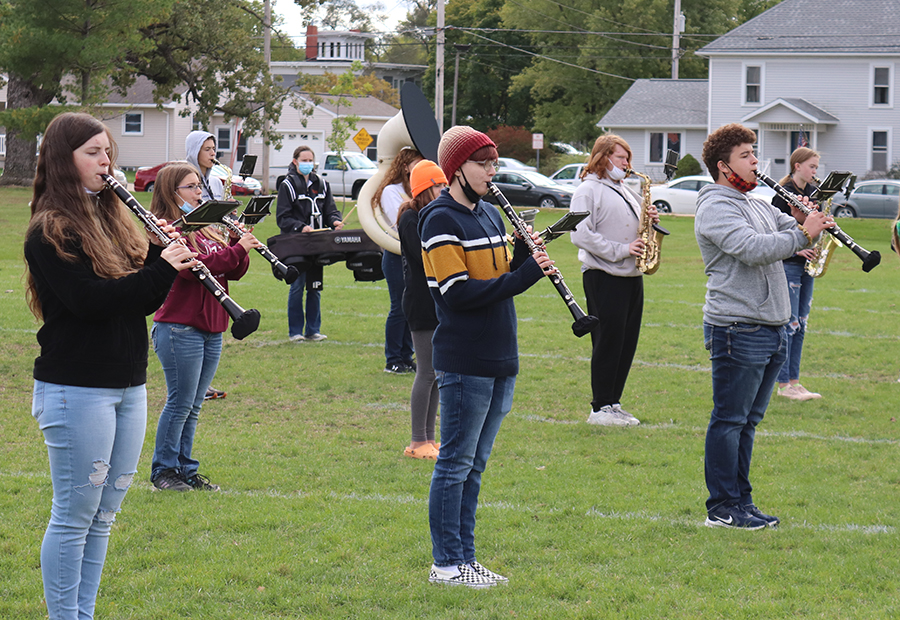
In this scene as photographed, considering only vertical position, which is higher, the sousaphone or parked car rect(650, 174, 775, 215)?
parked car rect(650, 174, 775, 215)

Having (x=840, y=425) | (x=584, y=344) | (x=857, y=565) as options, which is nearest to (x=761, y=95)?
(x=584, y=344)

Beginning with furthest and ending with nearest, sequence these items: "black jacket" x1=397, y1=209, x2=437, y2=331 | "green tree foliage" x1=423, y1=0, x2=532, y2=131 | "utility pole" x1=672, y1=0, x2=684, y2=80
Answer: "green tree foliage" x1=423, y1=0, x2=532, y2=131 → "utility pole" x1=672, y1=0, x2=684, y2=80 → "black jacket" x1=397, y1=209, x2=437, y2=331

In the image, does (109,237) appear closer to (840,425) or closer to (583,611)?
(583,611)

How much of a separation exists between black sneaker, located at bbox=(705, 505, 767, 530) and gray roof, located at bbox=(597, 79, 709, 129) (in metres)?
44.3

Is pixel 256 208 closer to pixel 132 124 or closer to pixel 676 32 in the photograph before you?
pixel 676 32

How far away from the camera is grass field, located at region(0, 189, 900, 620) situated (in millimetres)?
4473

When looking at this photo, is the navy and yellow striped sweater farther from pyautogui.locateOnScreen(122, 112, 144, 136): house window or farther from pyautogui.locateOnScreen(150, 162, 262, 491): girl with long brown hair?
pyautogui.locateOnScreen(122, 112, 144, 136): house window

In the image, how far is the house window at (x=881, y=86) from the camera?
1660 inches

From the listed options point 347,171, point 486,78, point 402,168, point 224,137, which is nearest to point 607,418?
point 402,168

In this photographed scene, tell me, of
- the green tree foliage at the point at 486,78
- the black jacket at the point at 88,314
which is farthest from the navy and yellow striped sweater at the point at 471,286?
the green tree foliage at the point at 486,78

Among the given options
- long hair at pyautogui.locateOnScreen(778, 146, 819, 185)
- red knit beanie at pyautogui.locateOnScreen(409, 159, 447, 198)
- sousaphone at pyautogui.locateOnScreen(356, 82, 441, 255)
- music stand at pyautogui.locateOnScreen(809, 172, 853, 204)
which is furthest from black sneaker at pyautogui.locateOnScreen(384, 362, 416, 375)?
red knit beanie at pyautogui.locateOnScreen(409, 159, 447, 198)

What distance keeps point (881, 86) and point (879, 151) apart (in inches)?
108

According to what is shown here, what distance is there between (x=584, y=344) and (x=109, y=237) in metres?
8.24

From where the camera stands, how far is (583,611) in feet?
14.2
